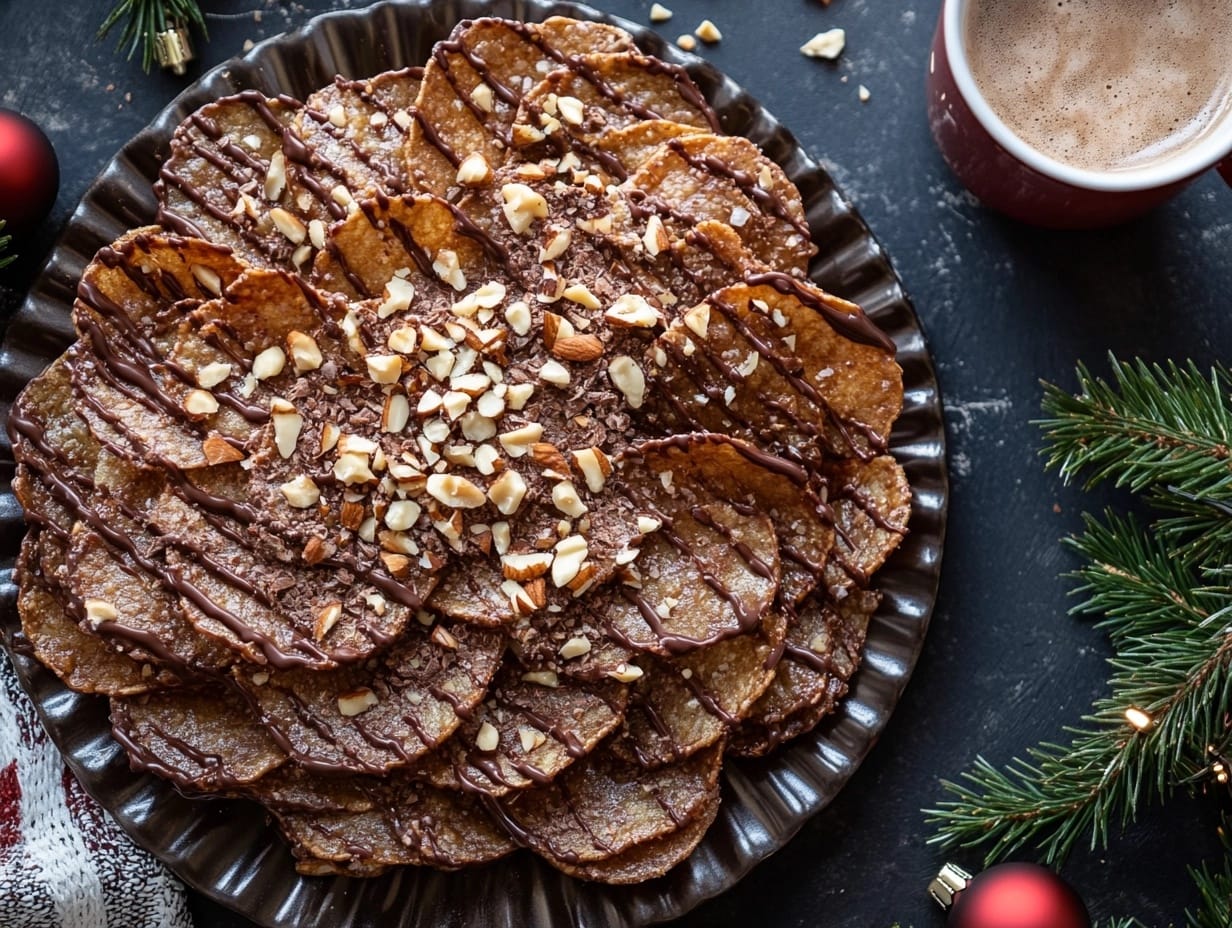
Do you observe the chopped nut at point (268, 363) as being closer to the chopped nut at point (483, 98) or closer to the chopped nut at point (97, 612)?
the chopped nut at point (97, 612)

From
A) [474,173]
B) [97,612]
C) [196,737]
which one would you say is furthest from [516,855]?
[474,173]

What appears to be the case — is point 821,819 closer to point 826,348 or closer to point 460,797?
point 460,797

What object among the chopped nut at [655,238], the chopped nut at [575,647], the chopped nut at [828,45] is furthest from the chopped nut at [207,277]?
the chopped nut at [828,45]

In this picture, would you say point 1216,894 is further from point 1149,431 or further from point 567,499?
point 567,499

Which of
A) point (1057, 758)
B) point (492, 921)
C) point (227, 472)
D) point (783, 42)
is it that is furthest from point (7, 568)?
point (1057, 758)

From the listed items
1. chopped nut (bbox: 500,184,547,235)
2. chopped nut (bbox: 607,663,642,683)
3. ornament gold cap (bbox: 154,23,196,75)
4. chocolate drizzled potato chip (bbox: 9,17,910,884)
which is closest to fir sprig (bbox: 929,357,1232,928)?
chocolate drizzled potato chip (bbox: 9,17,910,884)
